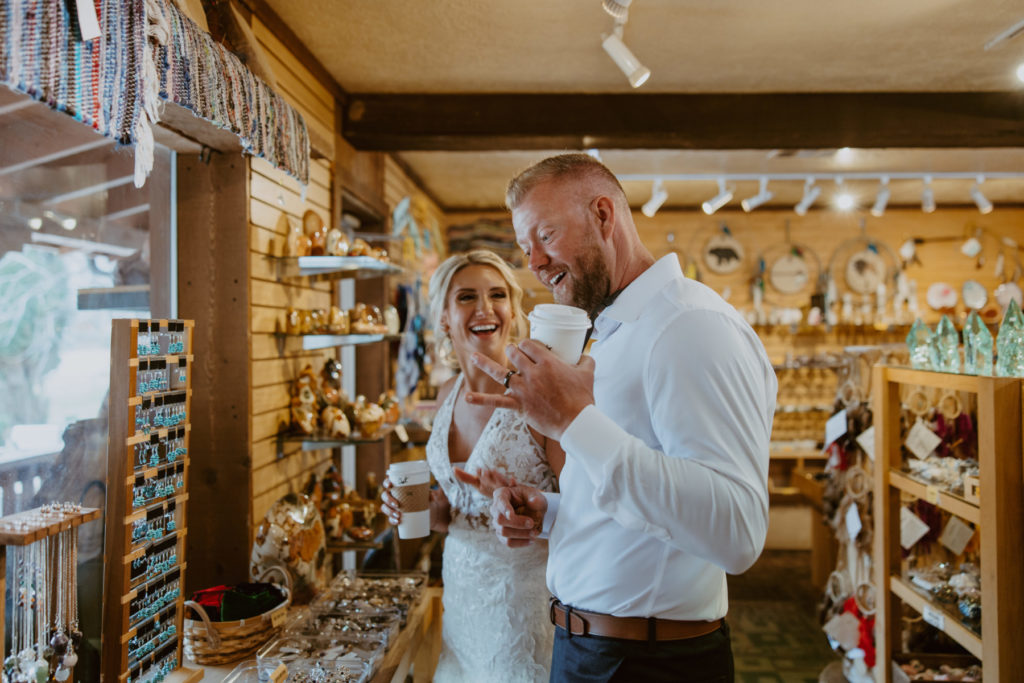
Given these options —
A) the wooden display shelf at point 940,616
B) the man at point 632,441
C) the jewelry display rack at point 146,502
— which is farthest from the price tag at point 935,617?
the jewelry display rack at point 146,502

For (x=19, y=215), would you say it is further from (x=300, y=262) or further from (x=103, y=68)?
(x=300, y=262)

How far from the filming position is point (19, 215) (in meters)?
1.68

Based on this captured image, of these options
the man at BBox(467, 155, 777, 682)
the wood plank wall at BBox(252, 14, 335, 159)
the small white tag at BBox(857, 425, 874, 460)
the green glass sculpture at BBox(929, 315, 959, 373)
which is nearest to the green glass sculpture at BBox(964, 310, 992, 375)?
the green glass sculpture at BBox(929, 315, 959, 373)

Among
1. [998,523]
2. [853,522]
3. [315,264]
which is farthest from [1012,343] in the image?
[315,264]

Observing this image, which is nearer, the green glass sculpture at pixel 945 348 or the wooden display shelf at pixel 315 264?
the green glass sculpture at pixel 945 348

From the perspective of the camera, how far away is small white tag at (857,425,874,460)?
3260 mm

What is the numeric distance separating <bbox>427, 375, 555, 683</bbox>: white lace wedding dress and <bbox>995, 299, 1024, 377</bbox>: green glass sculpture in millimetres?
1588

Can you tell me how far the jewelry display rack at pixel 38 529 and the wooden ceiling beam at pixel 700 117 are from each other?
2.71m

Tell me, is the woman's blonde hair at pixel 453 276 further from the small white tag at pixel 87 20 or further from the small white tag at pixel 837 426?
the small white tag at pixel 837 426

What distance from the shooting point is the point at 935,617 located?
→ 7.99 feet

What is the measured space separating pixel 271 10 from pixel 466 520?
212cm

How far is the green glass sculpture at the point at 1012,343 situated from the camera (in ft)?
7.12

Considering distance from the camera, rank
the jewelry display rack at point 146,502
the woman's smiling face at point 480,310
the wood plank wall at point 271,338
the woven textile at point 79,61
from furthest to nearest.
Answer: the wood plank wall at point 271,338, the woman's smiling face at point 480,310, the jewelry display rack at point 146,502, the woven textile at point 79,61

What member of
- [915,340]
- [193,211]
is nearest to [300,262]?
[193,211]
